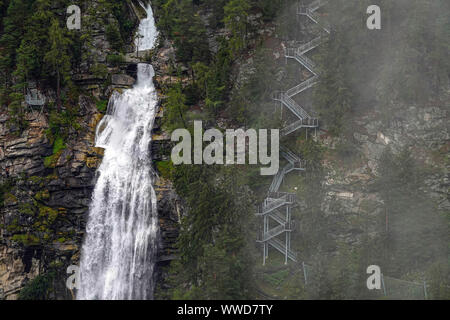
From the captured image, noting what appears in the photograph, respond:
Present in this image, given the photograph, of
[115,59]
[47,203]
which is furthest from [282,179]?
[115,59]

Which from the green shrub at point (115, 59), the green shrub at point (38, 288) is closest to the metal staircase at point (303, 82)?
the green shrub at point (115, 59)

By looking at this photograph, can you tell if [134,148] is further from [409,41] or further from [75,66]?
[409,41]

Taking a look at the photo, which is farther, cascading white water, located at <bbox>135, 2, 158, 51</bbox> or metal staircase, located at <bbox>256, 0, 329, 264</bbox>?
cascading white water, located at <bbox>135, 2, 158, 51</bbox>

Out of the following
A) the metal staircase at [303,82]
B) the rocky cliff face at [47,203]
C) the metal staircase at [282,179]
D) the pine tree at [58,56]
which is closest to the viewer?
the metal staircase at [282,179]

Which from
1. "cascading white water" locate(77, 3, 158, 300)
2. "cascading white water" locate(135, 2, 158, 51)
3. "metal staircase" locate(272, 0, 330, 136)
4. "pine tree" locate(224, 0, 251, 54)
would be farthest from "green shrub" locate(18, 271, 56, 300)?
"pine tree" locate(224, 0, 251, 54)

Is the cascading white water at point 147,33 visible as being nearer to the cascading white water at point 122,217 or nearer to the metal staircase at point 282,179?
the cascading white water at point 122,217

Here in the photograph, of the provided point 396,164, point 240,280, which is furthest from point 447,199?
point 240,280

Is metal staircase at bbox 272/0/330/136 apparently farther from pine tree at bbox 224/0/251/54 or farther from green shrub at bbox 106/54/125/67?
green shrub at bbox 106/54/125/67
